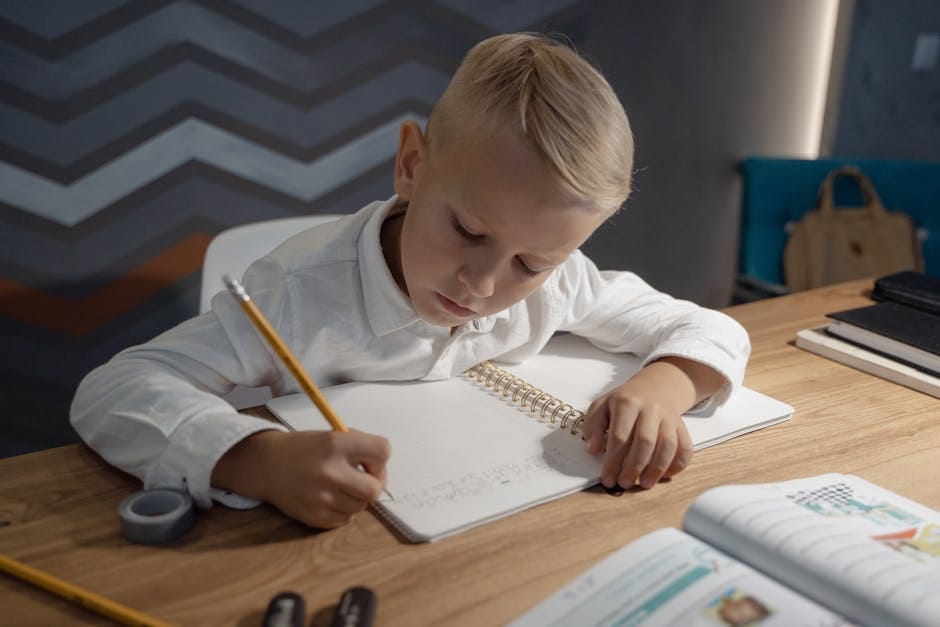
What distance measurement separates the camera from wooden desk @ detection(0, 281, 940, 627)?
1.76 ft

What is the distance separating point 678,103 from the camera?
2.34m

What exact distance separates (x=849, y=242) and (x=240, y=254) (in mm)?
1738

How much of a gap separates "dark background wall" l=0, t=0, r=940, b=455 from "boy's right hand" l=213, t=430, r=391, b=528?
3.83ft

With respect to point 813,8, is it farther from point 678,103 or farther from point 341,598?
point 341,598

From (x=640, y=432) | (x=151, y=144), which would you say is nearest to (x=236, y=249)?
(x=151, y=144)

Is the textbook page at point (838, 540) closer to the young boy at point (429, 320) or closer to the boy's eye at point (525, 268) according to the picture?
the young boy at point (429, 320)

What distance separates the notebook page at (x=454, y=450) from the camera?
645 mm

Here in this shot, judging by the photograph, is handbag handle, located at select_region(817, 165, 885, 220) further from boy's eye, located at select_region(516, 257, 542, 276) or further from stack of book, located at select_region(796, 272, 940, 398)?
boy's eye, located at select_region(516, 257, 542, 276)

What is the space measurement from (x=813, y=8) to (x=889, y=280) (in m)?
1.58

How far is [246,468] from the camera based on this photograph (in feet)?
2.12

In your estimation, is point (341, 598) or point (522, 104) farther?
point (522, 104)

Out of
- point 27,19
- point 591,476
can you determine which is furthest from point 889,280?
point 27,19

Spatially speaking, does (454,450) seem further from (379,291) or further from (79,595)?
(79,595)

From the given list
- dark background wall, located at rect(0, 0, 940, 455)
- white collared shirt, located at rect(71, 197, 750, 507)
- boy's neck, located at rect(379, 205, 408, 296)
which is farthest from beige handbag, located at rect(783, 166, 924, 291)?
boy's neck, located at rect(379, 205, 408, 296)
